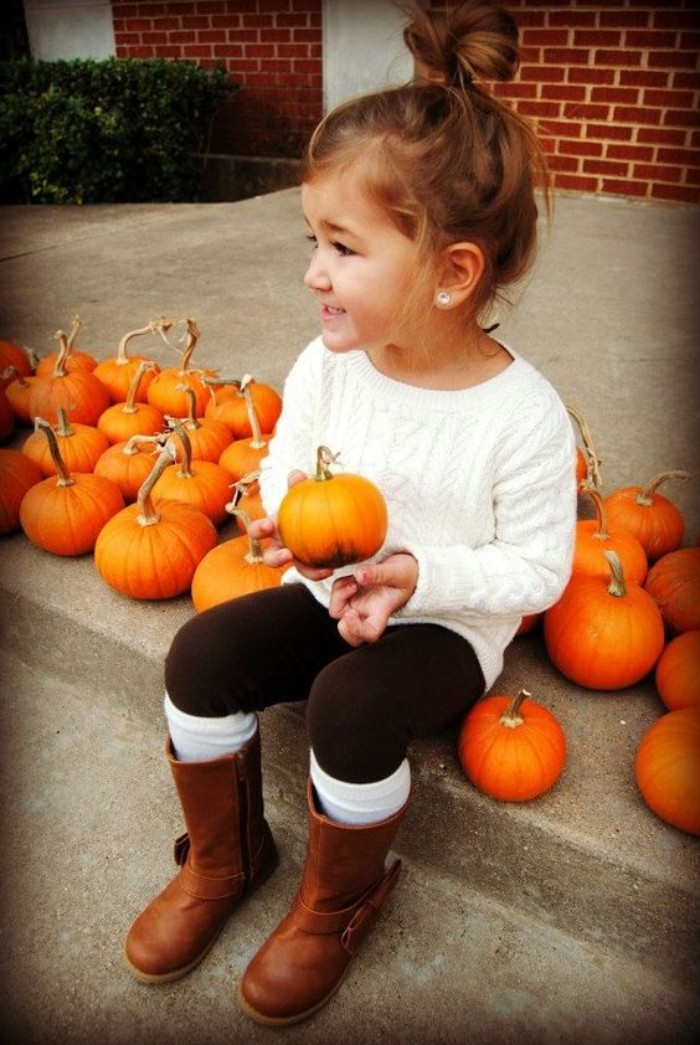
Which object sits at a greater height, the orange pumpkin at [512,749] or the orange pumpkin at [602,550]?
the orange pumpkin at [602,550]

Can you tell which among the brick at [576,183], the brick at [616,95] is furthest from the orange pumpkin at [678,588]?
the brick at [576,183]

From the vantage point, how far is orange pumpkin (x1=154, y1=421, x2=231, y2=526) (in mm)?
2193

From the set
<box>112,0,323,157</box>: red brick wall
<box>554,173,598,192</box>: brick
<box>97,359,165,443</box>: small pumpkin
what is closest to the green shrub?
<box>112,0,323,157</box>: red brick wall

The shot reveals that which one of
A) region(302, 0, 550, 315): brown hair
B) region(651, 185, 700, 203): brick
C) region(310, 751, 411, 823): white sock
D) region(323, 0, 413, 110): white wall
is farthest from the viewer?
region(323, 0, 413, 110): white wall

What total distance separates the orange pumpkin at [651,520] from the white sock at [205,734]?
110cm

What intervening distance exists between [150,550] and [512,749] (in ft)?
3.13

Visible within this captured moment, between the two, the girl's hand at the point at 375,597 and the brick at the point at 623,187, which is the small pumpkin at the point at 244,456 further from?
the brick at the point at 623,187

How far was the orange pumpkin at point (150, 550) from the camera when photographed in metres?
1.95

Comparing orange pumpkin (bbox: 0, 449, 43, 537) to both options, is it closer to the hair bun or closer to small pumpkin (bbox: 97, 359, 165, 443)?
small pumpkin (bbox: 97, 359, 165, 443)

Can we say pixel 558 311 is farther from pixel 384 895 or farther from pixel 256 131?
pixel 256 131

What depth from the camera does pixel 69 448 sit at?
7.77 feet

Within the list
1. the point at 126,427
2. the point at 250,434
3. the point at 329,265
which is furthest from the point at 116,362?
the point at 329,265

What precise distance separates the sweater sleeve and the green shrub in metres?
6.05

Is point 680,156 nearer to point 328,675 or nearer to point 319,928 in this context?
point 328,675
